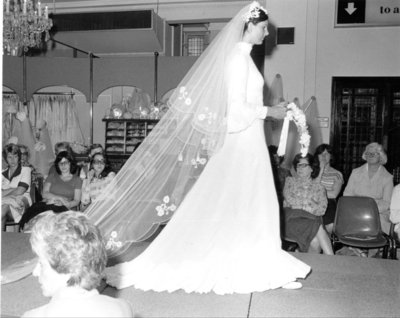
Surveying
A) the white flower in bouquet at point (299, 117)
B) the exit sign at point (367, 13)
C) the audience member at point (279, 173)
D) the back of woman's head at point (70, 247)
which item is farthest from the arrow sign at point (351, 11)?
the back of woman's head at point (70, 247)

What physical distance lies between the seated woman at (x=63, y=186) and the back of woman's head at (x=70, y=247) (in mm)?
3102

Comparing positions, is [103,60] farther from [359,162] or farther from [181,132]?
[181,132]

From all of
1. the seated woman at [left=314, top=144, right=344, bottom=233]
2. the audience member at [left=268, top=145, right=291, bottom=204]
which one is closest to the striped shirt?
the seated woman at [left=314, top=144, right=344, bottom=233]

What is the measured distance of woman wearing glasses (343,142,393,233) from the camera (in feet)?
14.9

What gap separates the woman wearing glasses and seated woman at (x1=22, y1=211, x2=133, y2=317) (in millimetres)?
3694

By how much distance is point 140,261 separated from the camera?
106 inches

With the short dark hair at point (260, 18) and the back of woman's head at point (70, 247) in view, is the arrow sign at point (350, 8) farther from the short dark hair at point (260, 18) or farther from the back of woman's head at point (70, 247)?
the back of woman's head at point (70, 247)

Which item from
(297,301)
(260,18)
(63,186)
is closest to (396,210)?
(297,301)

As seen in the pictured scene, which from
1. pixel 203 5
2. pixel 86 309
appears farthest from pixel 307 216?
pixel 203 5

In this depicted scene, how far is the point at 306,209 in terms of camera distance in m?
4.04

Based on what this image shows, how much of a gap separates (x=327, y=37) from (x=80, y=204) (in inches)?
169

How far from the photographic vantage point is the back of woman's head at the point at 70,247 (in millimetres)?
1294

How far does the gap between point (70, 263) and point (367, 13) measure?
6.38 m

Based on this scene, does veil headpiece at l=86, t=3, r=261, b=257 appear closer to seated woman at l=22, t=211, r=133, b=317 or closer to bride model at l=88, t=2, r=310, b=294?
bride model at l=88, t=2, r=310, b=294
